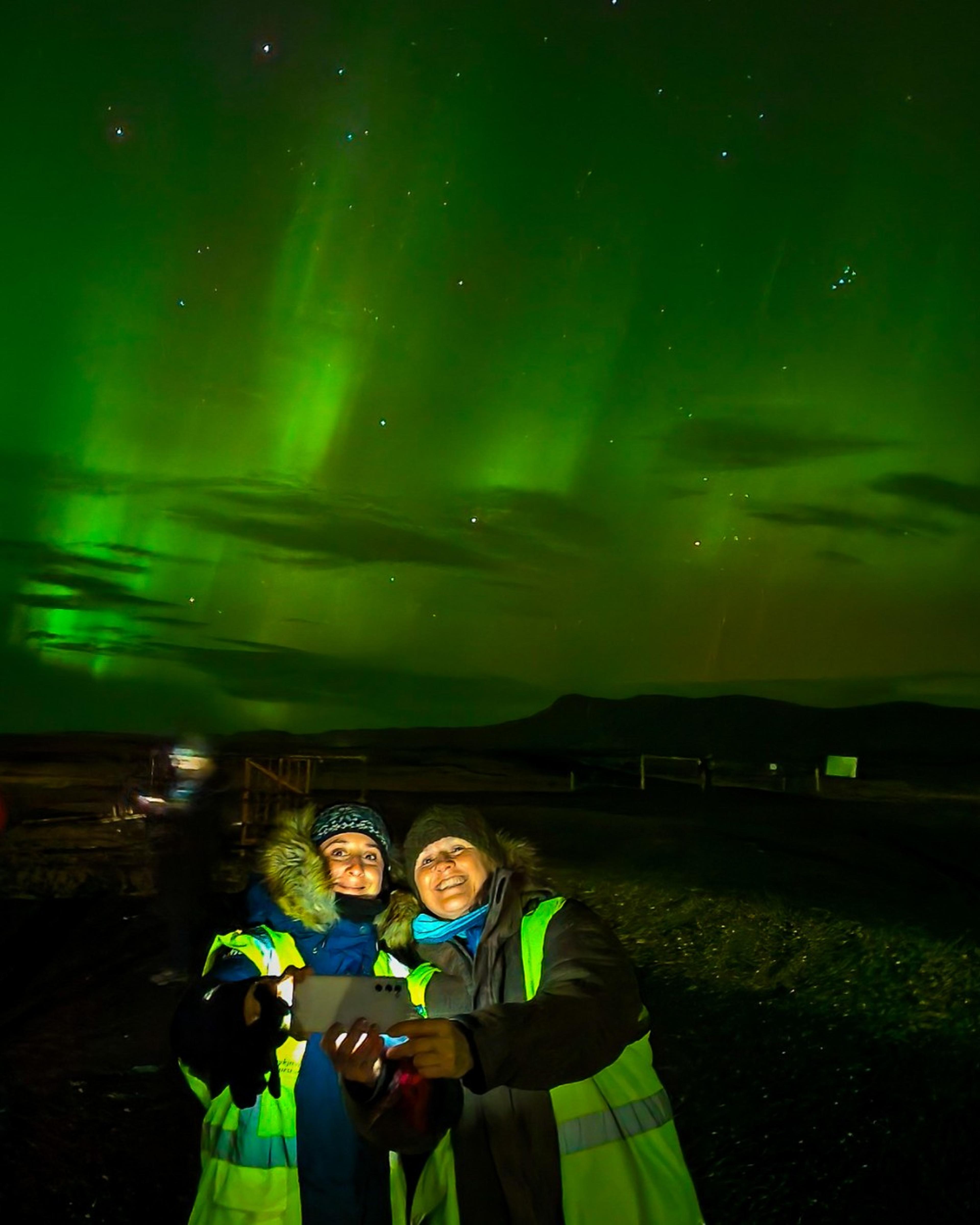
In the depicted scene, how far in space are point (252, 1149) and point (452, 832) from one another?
35.8 inches

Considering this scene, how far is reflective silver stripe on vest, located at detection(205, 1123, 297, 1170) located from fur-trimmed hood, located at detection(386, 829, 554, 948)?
0.56m

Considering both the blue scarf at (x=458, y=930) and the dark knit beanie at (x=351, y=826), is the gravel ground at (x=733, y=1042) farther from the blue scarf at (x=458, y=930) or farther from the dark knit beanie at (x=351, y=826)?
the blue scarf at (x=458, y=930)

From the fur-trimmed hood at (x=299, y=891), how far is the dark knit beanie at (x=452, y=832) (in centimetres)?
18

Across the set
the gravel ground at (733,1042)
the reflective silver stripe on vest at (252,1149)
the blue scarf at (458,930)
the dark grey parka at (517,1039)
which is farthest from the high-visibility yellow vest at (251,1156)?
the gravel ground at (733,1042)

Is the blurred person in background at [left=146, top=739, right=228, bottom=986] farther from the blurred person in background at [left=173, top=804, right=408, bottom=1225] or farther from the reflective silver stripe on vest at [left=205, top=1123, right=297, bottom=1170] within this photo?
the reflective silver stripe on vest at [left=205, top=1123, right=297, bottom=1170]

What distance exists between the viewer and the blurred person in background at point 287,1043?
269 cm

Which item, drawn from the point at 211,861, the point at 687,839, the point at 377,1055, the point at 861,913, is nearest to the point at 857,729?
the point at 687,839

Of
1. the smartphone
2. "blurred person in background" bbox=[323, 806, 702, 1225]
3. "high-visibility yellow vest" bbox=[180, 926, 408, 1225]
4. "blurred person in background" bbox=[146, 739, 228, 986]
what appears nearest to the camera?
"blurred person in background" bbox=[323, 806, 702, 1225]

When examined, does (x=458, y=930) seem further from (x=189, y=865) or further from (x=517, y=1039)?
(x=189, y=865)

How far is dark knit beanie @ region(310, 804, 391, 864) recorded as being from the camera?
3.31 metres

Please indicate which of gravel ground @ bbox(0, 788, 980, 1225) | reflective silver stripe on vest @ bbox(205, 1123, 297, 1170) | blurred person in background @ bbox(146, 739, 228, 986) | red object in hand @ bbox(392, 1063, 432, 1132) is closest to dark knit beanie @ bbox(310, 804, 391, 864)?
reflective silver stripe on vest @ bbox(205, 1123, 297, 1170)

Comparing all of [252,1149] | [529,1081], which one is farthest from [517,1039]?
[252,1149]

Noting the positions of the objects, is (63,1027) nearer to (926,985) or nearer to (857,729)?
(926,985)

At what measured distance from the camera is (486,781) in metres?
38.2
